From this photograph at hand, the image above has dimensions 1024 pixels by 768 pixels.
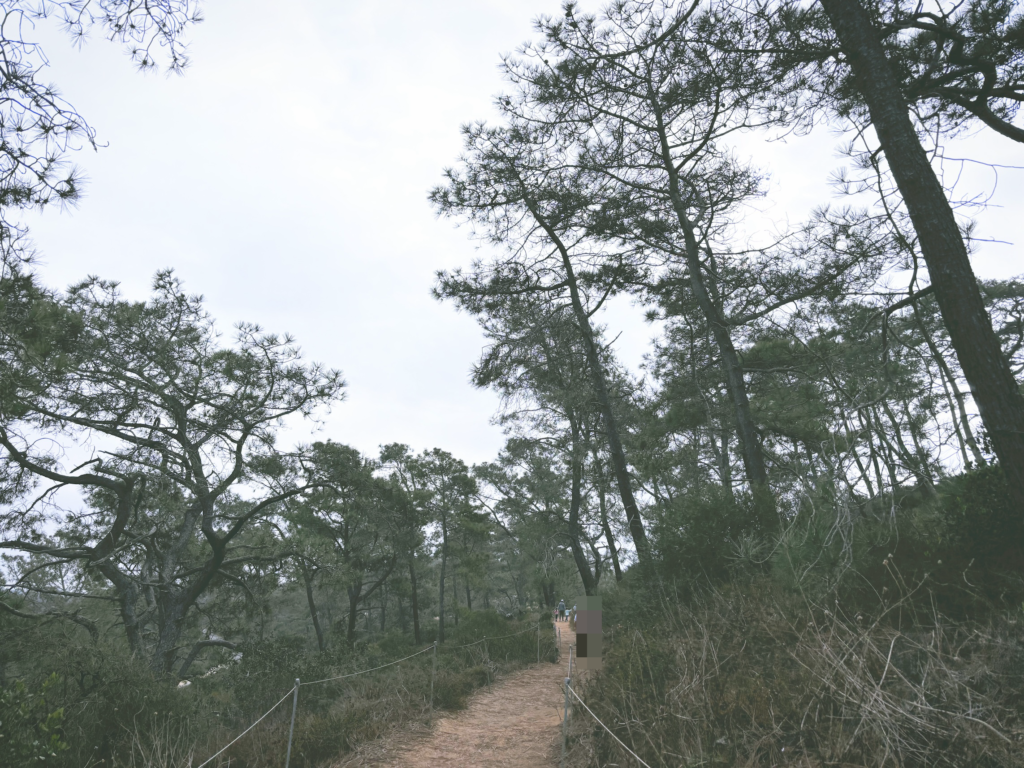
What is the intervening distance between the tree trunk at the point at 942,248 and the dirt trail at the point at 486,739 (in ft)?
16.4

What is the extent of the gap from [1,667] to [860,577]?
1270cm

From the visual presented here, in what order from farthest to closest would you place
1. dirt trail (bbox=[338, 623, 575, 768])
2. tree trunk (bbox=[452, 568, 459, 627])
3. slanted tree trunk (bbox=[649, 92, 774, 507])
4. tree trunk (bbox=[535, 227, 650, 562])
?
tree trunk (bbox=[452, 568, 459, 627]), tree trunk (bbox=[535, 227, 650, 562]), slanted tree trunk (bbox=[649, 92, 774, 507]), dirt trail (bbox=[338, 623, 575, 768])

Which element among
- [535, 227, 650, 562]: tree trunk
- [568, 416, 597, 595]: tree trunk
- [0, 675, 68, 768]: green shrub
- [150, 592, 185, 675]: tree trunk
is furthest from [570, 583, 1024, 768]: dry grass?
[150, 592, 185, 675]: tree trunk

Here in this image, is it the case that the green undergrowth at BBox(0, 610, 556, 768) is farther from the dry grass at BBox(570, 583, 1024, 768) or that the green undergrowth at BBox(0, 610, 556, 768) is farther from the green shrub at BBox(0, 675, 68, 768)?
the dry grass at BBox(570, 583, 1024, 768)

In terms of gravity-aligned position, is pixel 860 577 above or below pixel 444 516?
below

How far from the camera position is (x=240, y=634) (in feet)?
49.6

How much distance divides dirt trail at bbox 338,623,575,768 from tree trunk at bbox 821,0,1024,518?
501 centimetres

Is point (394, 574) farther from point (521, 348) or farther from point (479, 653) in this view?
point (521, 348)

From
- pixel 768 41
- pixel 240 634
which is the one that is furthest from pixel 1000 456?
pixel 240 634

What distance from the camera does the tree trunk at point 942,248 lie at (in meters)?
4.12

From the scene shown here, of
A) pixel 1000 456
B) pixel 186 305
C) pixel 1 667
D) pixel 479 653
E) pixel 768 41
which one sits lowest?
pixel 479 653

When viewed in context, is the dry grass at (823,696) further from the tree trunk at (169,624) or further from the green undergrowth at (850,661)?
the tree trunk at (169,624)

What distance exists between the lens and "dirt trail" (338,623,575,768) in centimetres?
595

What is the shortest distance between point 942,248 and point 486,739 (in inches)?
A: 278
